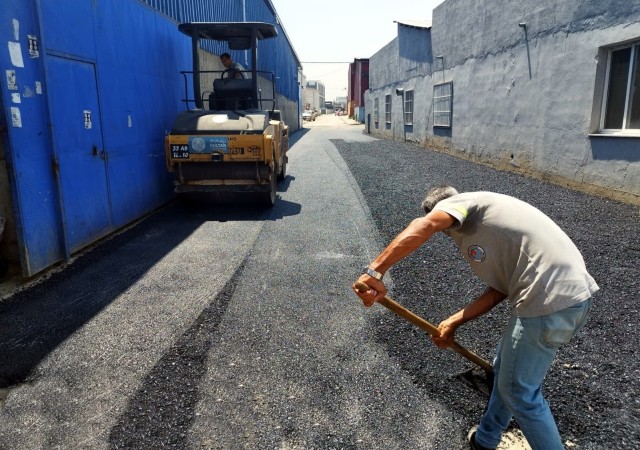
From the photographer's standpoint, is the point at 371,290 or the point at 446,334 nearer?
the point at 371,290

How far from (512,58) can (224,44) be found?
26.8 feet

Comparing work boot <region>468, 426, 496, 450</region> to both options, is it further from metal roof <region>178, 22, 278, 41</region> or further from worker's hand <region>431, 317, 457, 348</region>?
metal roof <region>178, 22, 278, 41</region>

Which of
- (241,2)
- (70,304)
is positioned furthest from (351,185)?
(241,2)

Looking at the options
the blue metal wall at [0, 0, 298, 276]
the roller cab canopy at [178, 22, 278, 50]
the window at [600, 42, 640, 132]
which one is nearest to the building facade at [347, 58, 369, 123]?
the roller cab canopy at [178, 22, 278, 50]

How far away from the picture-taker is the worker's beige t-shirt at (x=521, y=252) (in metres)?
2.22

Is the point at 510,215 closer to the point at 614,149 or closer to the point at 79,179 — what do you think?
the point at 79,179

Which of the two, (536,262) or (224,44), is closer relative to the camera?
(536,262)

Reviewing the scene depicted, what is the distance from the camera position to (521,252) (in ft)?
7.54

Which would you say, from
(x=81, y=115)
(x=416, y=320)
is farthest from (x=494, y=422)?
(x=81, y=115)

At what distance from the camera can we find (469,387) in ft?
10.3

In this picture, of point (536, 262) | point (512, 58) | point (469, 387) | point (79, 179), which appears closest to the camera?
point (536, 262)

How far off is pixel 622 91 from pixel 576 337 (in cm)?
662

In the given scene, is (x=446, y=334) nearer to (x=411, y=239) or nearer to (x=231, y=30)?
(x=411, y=239)

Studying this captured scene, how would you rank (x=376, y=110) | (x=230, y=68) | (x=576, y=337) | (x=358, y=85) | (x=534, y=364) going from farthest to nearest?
(x=358, y=85)
(x=376, y=110)
(x=230, y=68)
(x=576, y=337)
(x=534, y=364)
